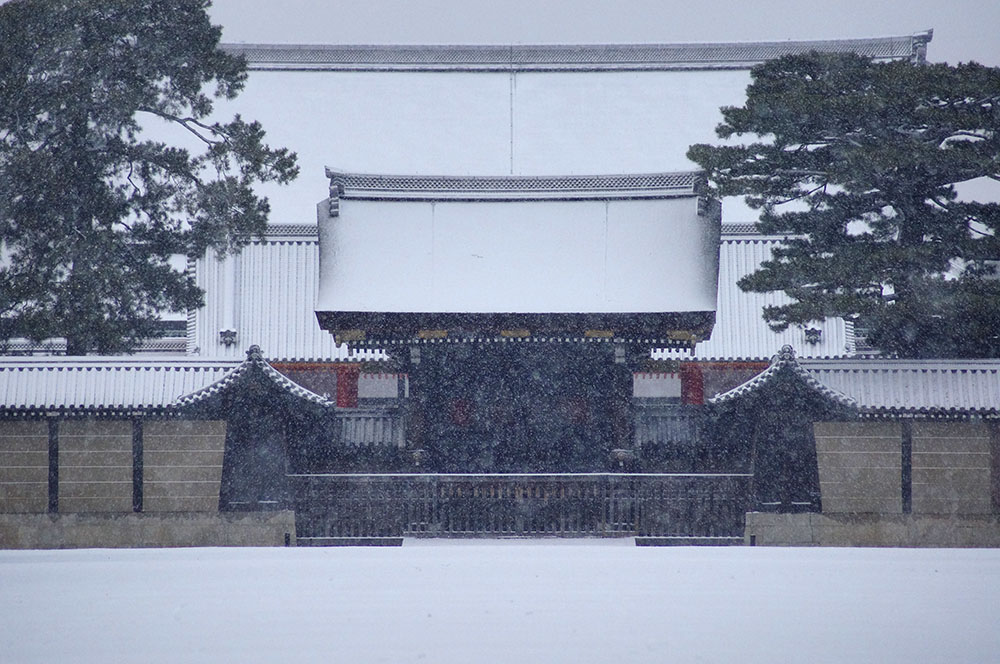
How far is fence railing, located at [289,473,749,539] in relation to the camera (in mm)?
15930

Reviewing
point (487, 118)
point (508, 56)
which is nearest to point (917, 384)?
point (487, 118)

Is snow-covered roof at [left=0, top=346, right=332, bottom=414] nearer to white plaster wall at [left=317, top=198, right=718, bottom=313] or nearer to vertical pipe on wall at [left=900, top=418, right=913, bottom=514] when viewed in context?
white plaster wall at [left=317, top=198, right=718, bottom=313]

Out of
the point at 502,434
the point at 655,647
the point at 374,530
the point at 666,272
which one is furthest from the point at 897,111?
the point at 655,647

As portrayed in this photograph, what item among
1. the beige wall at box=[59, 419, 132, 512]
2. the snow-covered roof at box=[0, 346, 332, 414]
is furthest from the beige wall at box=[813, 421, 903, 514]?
the beige wall at box=[59, 419, 132, 512]

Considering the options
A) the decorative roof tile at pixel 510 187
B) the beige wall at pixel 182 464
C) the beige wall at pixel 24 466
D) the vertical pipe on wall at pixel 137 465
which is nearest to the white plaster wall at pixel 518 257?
the decorative roof tile at pixel 510 187

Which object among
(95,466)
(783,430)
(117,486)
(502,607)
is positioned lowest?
(502,607)

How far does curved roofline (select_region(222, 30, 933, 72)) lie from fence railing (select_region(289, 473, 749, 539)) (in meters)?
15.2

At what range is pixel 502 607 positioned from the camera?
9961 millimetres

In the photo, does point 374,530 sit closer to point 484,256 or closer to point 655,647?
point 484,256

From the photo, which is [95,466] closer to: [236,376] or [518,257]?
[236,376]

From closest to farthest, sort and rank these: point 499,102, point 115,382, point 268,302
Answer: point 115,382
point 268,302
point 499,102

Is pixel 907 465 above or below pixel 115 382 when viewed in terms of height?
below

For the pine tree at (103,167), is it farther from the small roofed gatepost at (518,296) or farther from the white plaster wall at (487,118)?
the white plaster wall at (487,118)

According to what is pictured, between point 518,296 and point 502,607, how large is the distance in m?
8.07
